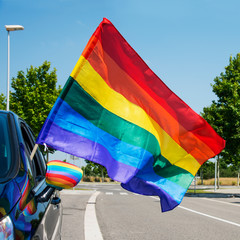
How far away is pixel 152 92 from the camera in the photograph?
404 cm

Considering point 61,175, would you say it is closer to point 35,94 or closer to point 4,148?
point 4,148

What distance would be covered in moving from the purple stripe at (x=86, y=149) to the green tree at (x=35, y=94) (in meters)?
26.3

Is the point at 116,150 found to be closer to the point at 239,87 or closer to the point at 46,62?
the point at 239,87

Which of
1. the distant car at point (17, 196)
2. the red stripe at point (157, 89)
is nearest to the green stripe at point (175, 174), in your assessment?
the red stripe at point (157, 89)

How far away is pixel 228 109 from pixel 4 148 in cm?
2781

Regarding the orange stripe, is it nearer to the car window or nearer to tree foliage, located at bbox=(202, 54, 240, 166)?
the car window

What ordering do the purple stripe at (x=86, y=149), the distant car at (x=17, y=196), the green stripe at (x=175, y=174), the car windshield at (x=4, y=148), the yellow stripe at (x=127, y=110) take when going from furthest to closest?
the green stripe at (x=175, y=174) → the yellow stripe at (x=127, y=110) → the purple stripe at (x=86, y=149) → the car windshield at (x=4, y=148) → the distant car at (x=17, y=196)

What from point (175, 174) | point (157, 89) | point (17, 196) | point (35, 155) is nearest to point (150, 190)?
point (175, 174)

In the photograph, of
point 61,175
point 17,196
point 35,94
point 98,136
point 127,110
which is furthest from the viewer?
point 35,94

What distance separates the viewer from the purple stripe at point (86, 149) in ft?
11.1

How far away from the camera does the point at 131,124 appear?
3.93 meters

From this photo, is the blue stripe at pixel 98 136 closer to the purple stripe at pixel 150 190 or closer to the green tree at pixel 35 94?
the purple stripe at pixel 150 190

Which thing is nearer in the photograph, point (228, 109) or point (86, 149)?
point (86, 149)

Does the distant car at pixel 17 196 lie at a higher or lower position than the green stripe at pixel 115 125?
lower
